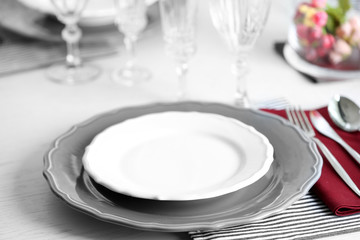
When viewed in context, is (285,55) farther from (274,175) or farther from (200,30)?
(274,175)

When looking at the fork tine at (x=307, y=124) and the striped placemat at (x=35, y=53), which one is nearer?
the fork tine at (x=307, y=124)

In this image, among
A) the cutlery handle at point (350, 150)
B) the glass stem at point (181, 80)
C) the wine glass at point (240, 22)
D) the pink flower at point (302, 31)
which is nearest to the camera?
the cutlery handle at point (350, 150)

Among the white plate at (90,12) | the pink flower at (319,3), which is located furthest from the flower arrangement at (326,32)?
the white plate at (90,12)

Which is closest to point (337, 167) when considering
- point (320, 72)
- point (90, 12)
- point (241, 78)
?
point (241, 78)

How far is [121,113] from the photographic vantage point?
2.92ft

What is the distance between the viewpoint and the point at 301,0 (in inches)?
46.5

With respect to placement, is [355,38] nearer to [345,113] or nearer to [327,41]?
[327,41]

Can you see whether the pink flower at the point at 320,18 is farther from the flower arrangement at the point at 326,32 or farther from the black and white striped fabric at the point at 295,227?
the black and white striped fabric at the point at 295,227

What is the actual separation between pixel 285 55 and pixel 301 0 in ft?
0.35

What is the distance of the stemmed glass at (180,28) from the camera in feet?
3.13

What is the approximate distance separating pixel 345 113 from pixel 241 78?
17cm

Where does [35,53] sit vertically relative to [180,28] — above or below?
below

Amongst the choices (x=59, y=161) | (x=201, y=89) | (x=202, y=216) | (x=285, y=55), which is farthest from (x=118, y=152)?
(x=285, y=55)

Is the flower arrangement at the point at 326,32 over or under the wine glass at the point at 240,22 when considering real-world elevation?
under
